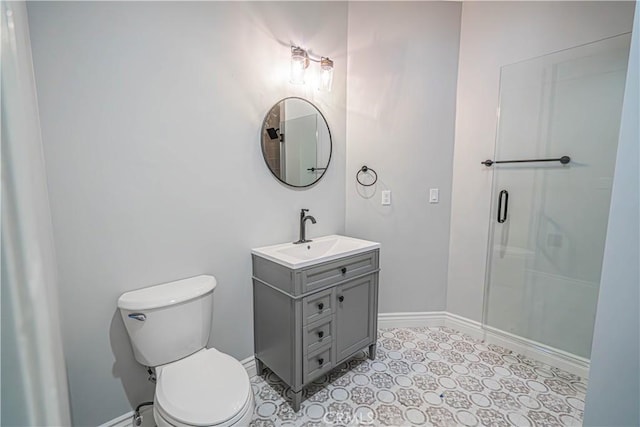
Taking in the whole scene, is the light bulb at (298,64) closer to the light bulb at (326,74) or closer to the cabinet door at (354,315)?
the light bulb at (326,74)

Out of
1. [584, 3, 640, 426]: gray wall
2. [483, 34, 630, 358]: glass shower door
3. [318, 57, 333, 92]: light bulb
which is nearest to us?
[584, 3, 640, 426]: gray wall

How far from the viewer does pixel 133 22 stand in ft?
4.48

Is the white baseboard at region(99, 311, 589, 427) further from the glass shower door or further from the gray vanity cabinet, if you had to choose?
the gray vanity cabinet

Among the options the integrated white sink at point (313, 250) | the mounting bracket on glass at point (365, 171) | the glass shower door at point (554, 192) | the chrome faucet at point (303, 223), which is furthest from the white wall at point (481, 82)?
the chrome faucet at point (303, 223)

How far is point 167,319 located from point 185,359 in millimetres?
233

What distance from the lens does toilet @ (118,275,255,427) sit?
3.59 feet

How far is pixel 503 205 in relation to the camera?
218cm

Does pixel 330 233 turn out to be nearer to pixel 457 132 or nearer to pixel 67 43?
pixel 457 132

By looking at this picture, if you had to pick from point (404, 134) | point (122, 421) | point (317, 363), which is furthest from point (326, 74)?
point (122, 421)

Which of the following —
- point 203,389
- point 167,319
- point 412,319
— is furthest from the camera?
point 412,319

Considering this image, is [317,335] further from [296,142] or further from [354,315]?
[296,142]

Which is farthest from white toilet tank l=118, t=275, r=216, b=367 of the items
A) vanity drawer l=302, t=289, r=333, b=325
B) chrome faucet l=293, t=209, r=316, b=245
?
chrome faucet l=293, t=209, r=316, b=245

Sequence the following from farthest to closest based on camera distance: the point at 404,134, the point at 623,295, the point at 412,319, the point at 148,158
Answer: the point at 412,319
the point at 404,134
the point at 148,158
the point at 623,295

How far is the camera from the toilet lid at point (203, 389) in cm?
107
